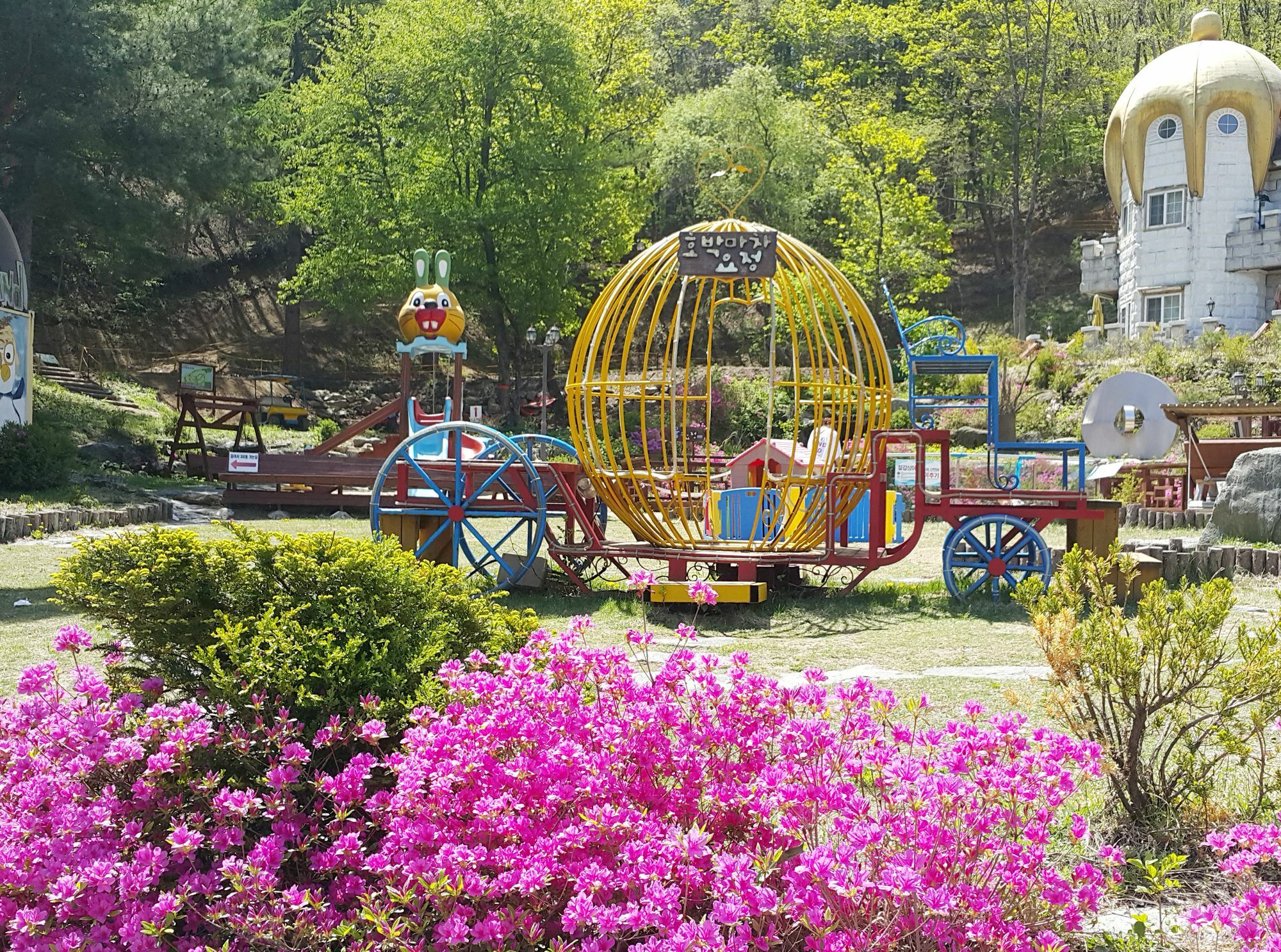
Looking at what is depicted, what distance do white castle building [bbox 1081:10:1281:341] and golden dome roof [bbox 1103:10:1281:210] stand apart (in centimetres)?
2

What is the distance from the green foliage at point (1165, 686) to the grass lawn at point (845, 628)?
1339 millimetres

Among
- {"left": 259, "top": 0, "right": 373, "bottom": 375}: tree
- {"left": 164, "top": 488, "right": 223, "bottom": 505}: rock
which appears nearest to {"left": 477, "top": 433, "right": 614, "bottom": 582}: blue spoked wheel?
{"left": 164, "top": 488, "right": 223, "bottom": 505}: rock

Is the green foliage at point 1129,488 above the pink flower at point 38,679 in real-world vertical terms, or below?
above

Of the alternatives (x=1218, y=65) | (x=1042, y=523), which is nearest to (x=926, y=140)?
(x=1218, y=65)

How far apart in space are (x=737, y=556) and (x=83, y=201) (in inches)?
709

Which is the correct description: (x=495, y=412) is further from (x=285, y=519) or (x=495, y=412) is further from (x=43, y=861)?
(x=43, y=861)

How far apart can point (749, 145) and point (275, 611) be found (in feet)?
111

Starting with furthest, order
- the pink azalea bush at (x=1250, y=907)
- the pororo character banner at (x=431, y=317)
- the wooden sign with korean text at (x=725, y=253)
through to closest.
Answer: the pororo character banner at (x=431, y=317) < the wooden sign with korean text at (x=725, y=253) < the pink azalea bush at (x=1250, y=907)

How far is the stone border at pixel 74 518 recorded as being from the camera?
41.7 ft

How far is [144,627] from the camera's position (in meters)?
3.49

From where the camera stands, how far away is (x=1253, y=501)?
1060 cm

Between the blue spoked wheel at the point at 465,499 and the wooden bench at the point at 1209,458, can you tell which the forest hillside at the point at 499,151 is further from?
the blue spoked wheel at the point at 465,499

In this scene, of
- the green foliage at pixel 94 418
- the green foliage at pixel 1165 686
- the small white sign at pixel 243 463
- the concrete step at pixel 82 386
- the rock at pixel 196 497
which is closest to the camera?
the green foliage at pixel 1165 686

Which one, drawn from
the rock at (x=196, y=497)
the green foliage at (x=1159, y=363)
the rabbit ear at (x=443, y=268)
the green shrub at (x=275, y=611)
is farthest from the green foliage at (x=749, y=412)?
the green shrub at (x=275, y=611)
